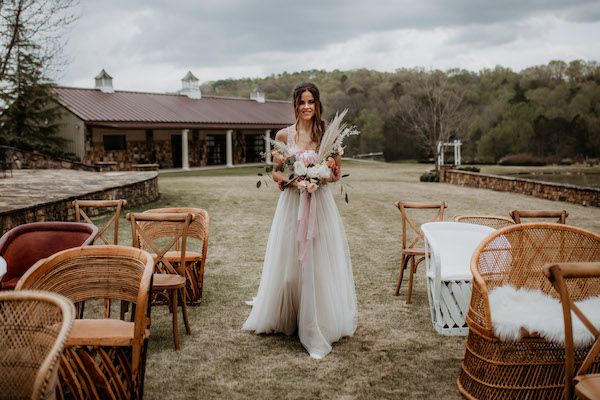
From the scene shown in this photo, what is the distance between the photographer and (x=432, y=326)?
4984mm

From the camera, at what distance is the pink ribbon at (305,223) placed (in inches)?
177

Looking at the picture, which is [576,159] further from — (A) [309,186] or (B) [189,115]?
(A) [309,186]

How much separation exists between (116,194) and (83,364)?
34.5 feet

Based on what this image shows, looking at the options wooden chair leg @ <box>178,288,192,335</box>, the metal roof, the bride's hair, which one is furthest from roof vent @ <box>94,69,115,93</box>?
the bride's hair

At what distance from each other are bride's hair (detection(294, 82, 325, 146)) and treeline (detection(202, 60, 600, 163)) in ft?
101

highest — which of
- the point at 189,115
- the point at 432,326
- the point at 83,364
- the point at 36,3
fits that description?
the point at 36,3

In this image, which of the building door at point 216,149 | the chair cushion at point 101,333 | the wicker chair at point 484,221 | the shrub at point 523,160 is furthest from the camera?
the shrub at point 523,160

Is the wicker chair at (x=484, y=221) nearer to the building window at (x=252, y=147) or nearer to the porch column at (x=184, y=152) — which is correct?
the porch column at (x=184, y=152)

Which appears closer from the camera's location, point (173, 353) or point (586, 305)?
point (586, 305)

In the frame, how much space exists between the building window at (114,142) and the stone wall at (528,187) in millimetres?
16393

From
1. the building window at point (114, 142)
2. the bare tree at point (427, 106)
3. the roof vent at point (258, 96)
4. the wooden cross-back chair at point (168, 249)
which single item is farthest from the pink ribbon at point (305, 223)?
the roof vent at point (258, 96)

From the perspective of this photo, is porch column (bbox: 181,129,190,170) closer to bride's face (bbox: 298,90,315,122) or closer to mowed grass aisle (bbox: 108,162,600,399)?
mowed grass aisle (bbox: 108,162,600,399)

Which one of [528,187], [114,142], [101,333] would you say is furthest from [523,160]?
[101,333]

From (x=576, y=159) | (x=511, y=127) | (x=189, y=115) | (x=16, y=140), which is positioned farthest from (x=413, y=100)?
(x=16, y=140)
